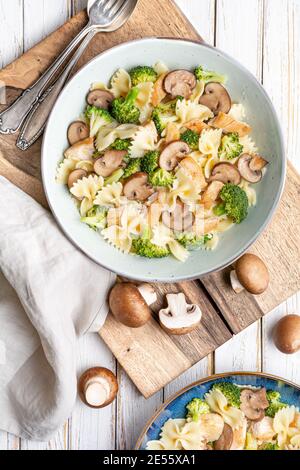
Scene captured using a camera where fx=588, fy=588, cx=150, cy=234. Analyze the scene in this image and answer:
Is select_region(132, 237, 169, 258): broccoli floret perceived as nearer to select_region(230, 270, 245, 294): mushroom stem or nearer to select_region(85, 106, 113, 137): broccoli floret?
select_region(230, 270, 245, 294): mushroom stem

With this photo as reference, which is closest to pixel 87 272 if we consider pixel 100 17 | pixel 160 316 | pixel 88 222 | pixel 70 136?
pixel 88 222

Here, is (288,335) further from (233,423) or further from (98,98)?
(98,98)

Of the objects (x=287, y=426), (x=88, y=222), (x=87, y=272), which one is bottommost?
(x=287, y=426)

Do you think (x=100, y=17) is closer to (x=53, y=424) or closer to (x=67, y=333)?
(x=67, y=333)

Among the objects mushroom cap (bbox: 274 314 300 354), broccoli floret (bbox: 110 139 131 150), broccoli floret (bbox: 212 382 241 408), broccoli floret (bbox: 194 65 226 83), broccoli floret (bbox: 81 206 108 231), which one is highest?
broccoli floret (bbox: 194 65 226 83)

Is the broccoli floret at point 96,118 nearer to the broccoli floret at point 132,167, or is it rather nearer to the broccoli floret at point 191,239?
the broccoli floret at point 132,167

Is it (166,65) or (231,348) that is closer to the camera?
(166,65)

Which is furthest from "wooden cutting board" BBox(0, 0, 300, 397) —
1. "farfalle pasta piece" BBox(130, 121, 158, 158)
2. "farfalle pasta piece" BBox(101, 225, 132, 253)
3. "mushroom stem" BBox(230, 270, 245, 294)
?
"farfalle pasta piece" BBox(130, 121, 158, 158)
